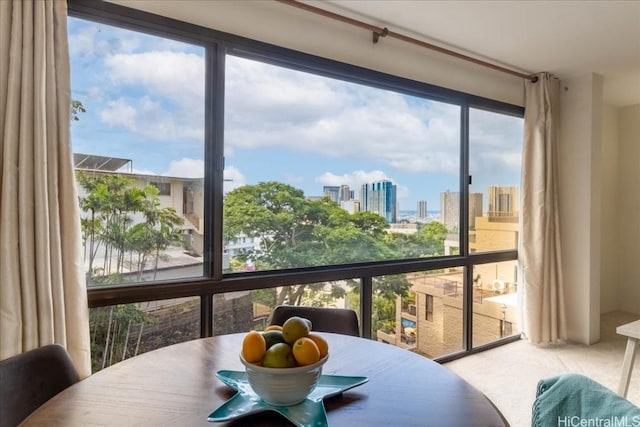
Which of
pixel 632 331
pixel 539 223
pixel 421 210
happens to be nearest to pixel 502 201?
pixel 539 223

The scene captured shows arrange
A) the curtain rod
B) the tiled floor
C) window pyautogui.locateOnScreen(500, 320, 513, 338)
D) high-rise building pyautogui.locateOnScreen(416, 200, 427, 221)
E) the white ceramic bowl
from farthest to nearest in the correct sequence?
1. window pyautogui.locateOnScreen(500, 320, 513, 338)
2. high-rise building pyautogui.locateOnScreen(416, 200, 427, 221)
3. the tiled floor
4. the curtain rod
5. the white ceramic bowl

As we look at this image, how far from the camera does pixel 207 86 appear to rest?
2.08m

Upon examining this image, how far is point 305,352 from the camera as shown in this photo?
2.92 feet

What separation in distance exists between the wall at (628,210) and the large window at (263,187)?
2431mm

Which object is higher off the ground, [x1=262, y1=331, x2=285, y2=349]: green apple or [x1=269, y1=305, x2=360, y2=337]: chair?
[x1=262, y1=331, x2=285, y2=349]: green apple

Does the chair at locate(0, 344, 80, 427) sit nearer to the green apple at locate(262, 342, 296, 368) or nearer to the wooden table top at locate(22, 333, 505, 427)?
the wooden table top at locate(22, 333, 505, 427)

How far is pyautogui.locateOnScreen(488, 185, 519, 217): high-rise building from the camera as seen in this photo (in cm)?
344

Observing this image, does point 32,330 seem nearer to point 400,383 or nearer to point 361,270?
point 400,383

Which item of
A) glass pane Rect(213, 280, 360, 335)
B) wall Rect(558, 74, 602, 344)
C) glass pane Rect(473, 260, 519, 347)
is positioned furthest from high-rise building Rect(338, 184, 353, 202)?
wall Rect(558, 74, 602, 344)

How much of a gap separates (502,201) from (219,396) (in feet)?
10.8

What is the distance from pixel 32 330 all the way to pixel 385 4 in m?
2.46

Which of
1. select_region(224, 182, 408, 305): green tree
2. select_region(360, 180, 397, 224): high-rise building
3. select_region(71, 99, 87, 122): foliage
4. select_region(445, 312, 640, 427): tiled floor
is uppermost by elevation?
select_region(71, 99, 87, 122): foliage

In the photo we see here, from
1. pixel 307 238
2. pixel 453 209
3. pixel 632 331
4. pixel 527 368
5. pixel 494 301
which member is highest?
pixel 453 209

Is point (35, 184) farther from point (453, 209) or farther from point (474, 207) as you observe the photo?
point (474, 207)
